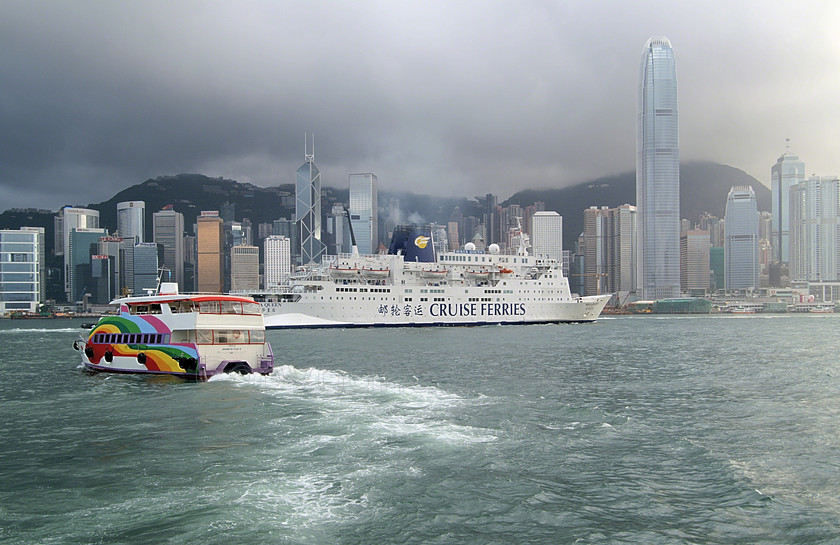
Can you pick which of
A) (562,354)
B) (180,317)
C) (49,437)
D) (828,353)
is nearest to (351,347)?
(562,354)

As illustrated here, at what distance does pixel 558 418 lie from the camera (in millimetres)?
16969

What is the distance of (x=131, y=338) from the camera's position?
2709 cm

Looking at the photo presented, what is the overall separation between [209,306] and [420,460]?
52.9 feet

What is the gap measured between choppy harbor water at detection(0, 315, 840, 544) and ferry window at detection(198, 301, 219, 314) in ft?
10.2

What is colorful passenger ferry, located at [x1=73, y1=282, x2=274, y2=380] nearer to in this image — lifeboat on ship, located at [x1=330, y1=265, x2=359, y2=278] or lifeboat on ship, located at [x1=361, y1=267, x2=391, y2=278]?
lifeboat on ship, located at [x1=330, y1=265, x2=359, y2=278]

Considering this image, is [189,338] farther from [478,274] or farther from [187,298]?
[478,274]

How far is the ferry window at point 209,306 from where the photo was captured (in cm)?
2577

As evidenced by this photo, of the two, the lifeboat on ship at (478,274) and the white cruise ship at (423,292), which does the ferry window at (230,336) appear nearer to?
the white cruise ship at (423,292)

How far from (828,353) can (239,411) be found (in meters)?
38.0

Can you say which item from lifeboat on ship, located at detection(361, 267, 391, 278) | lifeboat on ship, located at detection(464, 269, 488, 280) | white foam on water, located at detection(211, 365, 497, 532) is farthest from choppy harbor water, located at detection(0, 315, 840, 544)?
lifeboat on ship, located at detection(464, 269, 488, 280)

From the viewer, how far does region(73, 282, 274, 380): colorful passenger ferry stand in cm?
2477

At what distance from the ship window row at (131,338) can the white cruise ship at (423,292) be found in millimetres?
38751

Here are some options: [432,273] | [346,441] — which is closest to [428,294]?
[432,273]

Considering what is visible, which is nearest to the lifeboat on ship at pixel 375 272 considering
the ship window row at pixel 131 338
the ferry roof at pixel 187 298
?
the ship window row at pixel 131 338
